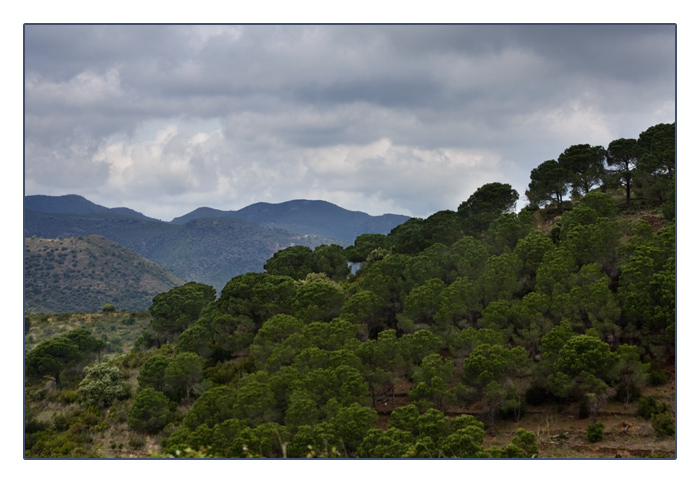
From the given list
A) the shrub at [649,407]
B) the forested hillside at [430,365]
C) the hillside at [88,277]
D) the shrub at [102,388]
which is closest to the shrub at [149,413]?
the forested hillside at [430,365]

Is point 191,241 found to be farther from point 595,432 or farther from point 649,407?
point 595,432

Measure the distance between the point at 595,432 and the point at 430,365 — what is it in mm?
5951

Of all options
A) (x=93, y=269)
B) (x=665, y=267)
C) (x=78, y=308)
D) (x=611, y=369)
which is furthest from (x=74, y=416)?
(x=93, y=269)

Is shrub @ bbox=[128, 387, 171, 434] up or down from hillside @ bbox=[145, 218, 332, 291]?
down

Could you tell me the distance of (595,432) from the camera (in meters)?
16.8

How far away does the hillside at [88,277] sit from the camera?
254ft

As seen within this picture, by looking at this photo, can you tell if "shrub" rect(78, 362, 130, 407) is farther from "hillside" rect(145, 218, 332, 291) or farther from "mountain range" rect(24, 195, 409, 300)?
"hillside" rect(145, 218, 332, 291)

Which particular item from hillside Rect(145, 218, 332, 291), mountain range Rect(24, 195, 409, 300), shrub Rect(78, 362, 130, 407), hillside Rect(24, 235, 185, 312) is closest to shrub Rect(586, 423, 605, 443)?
shrub Rect(78, 362, 130, 407)

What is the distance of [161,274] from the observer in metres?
109

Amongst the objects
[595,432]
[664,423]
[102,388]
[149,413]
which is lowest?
[102,388]

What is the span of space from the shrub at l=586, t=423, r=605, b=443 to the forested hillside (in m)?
0.04

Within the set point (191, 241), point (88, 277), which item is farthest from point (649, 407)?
point (191, 241)

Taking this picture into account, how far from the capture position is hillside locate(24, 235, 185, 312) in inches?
3051
